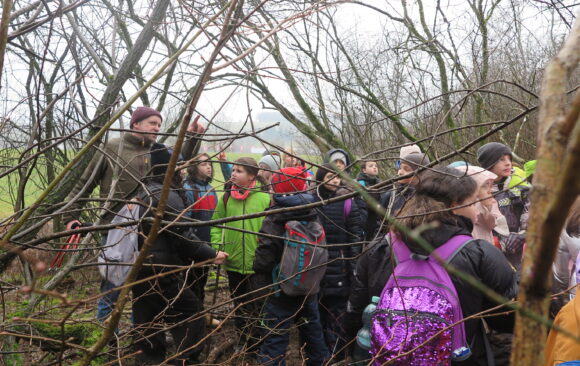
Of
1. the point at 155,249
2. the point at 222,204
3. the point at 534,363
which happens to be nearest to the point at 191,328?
the point at 155,249

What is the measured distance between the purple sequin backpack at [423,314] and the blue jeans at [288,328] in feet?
4.85

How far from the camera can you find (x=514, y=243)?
133 inches

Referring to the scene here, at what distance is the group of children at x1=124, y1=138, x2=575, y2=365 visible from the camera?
1993mm

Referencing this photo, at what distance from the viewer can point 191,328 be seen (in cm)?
336

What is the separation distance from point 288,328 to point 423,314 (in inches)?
70.4

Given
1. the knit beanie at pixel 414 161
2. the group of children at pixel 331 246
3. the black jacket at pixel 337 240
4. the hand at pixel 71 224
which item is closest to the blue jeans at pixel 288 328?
the group of children at pixel 331 246

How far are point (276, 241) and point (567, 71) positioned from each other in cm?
315

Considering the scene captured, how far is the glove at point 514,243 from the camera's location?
3.36 meters

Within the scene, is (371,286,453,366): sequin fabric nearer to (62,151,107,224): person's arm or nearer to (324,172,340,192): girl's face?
(324,172,340,192): girl's face

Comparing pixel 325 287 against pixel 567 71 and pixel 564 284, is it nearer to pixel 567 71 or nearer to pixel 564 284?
pixel 564 284

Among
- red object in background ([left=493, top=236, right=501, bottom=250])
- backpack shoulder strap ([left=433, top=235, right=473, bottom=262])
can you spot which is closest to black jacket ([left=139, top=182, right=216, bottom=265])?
backpack shoulder strap ([left=433, top=235, right=473, bottom=262])

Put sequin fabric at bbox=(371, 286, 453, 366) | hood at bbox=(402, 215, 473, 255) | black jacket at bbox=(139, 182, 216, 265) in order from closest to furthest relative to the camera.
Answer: sequin fabric at bbox=(371, 286, 453, 366), hood at bbox=(402, 215, 473, 255), black jacket at bbox=(139, 182, 216, 265)

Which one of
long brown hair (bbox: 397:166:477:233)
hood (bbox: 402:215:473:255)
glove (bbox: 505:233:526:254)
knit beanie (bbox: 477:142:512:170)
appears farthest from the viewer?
knit beanie (bbox: 477:142:512:170)

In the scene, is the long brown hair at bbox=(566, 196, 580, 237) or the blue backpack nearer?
the long brown hair at bbox=(566, 196, 580, 237)
